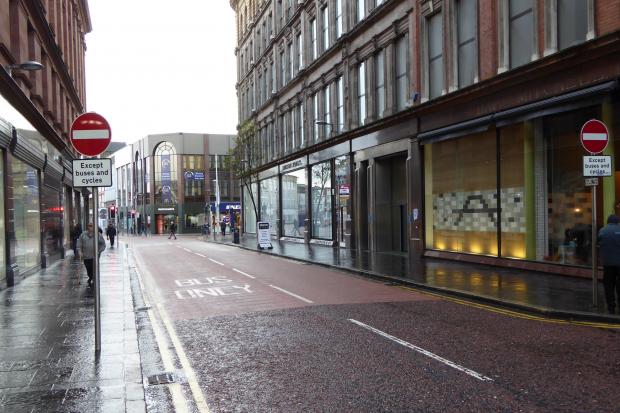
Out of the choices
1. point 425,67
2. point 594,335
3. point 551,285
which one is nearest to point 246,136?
point 425,67

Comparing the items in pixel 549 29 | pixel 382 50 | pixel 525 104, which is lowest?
pixel 525 104

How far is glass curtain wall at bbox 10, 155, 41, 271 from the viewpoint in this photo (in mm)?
16969

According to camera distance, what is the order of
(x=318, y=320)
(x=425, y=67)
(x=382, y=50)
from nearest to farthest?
(x=318, y=320) → (x=425, y=67) → (x=382, y=50)

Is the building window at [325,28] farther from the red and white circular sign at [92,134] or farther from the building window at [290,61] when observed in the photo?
the red and white circular sign at [92,134]

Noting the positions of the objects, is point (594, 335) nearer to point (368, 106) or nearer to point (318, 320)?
point (318, 320)

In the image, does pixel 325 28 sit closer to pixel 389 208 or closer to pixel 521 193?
pixel 389 208

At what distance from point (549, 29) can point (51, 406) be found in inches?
596

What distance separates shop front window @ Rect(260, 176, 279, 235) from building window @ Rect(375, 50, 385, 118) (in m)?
17.3

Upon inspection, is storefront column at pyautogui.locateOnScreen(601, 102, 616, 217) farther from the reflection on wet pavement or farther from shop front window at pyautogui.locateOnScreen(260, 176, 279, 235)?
shop front window at pyautogui.locateOnScreen(260, 176, 279, 235)

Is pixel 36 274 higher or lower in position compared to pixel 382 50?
lower

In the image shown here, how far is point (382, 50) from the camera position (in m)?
25.6

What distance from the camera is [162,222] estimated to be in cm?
8138

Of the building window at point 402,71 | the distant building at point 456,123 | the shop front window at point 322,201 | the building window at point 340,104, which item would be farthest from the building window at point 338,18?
the shop front window at point 322,201

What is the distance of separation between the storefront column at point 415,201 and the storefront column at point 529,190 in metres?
5.57
